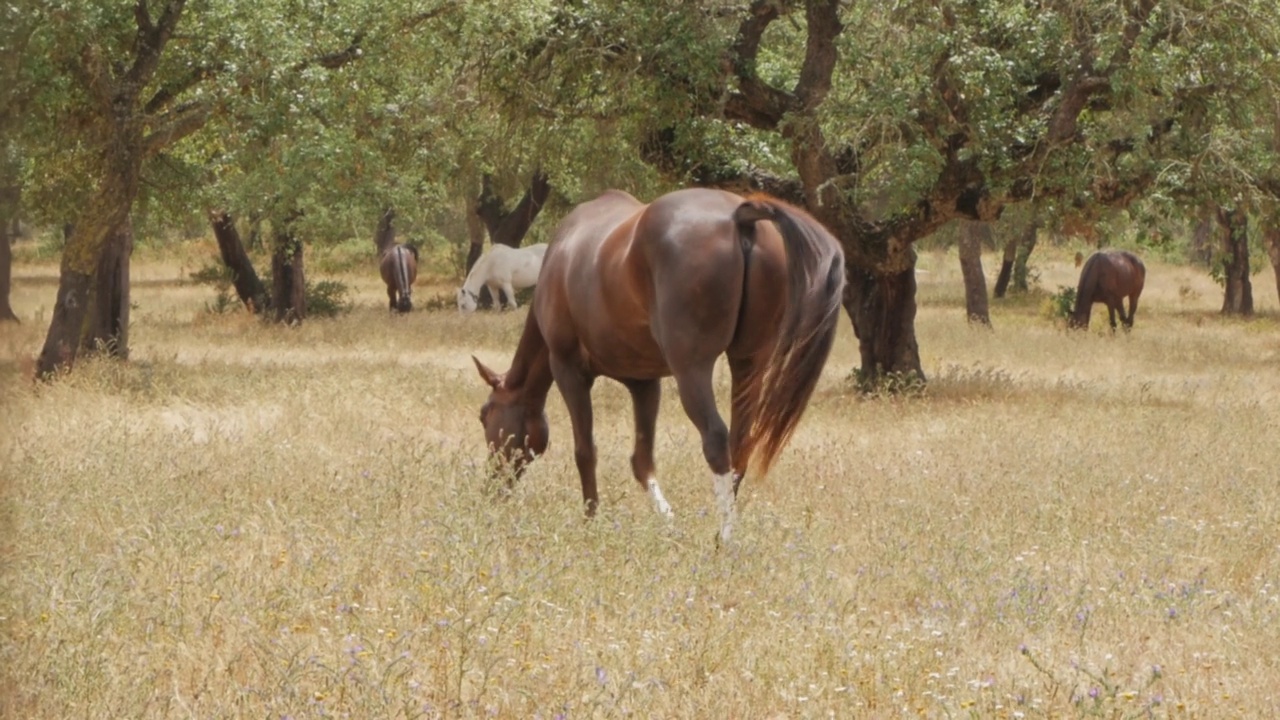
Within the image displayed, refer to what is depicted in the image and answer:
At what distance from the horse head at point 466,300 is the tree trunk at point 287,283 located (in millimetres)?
4361

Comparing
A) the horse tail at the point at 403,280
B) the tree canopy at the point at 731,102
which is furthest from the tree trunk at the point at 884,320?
the horse tail at the point at 403,280

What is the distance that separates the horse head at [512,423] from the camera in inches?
329

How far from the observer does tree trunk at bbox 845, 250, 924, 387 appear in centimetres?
1572

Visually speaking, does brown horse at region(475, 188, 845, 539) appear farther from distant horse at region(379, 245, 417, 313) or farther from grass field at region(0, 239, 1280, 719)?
distant horse at region(379, 245, 417, 313)

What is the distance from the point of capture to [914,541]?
22.8 feet

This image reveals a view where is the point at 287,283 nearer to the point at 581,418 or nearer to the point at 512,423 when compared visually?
the point at 512,423

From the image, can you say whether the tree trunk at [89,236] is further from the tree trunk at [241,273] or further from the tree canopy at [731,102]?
the tree trunk at [241,273]

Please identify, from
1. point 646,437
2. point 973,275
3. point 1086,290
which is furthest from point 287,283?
point 646,437

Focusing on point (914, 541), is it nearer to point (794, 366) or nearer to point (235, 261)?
point (794, 366)

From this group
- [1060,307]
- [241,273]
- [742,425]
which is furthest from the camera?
[1060,307]

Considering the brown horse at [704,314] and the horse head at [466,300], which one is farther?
the horse head at [466,300]

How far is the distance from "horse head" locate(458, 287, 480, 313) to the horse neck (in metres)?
22.3

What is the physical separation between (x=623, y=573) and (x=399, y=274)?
81.9 feet

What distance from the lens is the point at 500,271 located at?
102 ft
